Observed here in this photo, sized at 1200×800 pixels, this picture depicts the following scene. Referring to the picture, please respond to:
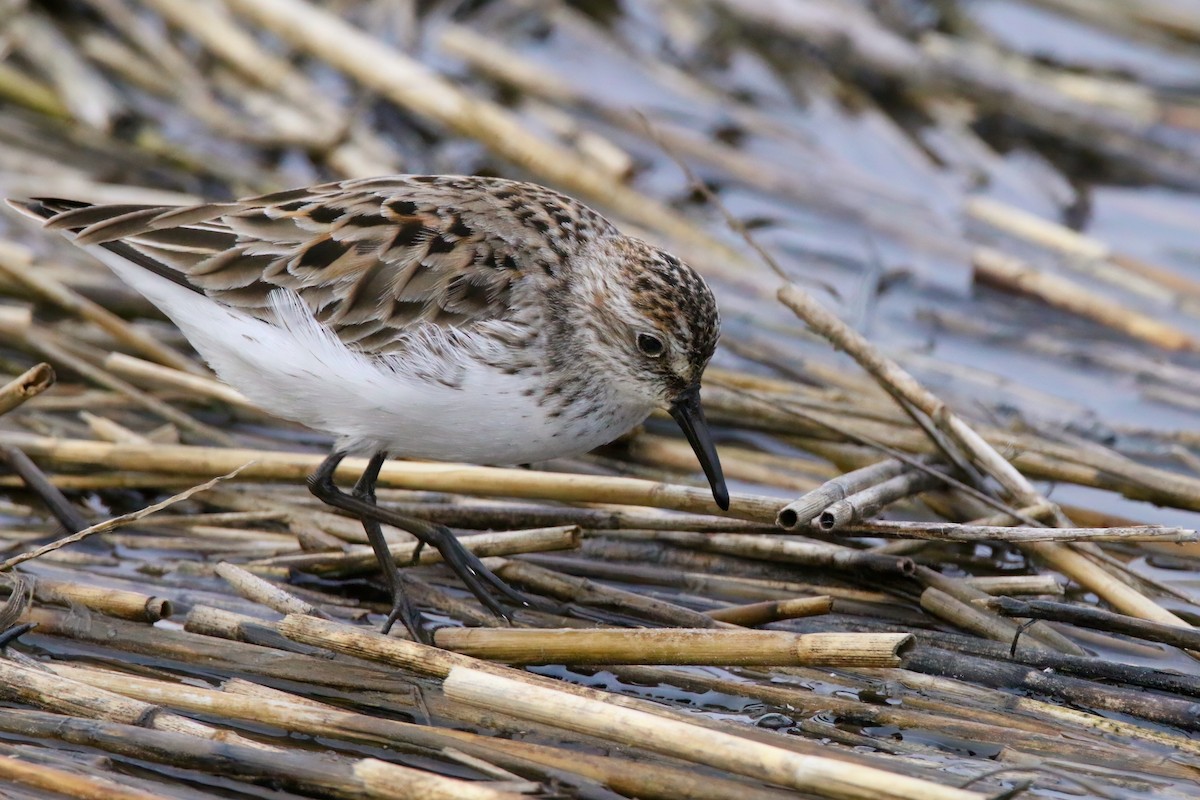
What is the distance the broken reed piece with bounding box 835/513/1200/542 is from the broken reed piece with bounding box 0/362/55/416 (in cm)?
282

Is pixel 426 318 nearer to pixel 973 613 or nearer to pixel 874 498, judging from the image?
pixel 874 498

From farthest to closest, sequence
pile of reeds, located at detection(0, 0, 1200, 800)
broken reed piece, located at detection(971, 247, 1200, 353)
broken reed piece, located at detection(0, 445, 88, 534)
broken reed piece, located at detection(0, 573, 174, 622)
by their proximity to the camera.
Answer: broken reed piece, located at detection(971, 247, 1200, 353) < broken reed piece, located at detection(0, 445, 88, 534) < broken reed piece, located at detection(0, 573, 174, 622) < pile of reeds, located at detection(0, 0, 1200, 800)

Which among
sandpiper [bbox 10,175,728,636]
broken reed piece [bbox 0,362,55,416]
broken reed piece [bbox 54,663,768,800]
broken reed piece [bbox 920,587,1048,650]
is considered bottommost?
broken reed piece [bbox 54,663,768,800]

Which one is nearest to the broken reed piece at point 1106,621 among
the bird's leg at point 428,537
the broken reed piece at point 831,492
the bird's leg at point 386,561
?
the broken reed piece at point 831,492

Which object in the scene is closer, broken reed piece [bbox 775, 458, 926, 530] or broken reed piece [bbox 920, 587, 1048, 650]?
broken reed piece [bbox 775, 458, 926, 530]

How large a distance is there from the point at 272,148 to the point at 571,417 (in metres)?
4.88

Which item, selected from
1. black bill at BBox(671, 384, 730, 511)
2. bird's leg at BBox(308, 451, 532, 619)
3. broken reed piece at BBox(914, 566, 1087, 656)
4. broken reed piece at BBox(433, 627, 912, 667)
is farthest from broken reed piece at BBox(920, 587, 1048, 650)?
bird's leg at BBox(308, 451, 532, 619)

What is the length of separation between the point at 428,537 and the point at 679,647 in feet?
4.21

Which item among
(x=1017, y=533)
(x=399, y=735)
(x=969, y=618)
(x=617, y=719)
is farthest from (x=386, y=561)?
(x=1017, y=533)

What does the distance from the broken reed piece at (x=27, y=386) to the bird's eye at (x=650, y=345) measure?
214cm

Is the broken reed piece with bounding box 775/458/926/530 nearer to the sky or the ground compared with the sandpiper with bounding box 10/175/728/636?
nearer to the ground

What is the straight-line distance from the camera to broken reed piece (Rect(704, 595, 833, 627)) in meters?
5.30

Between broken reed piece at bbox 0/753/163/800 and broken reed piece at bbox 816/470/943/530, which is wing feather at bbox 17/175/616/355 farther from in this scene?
broken reed piece at bbox 0/753/163/800

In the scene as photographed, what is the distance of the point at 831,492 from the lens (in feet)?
17.4
